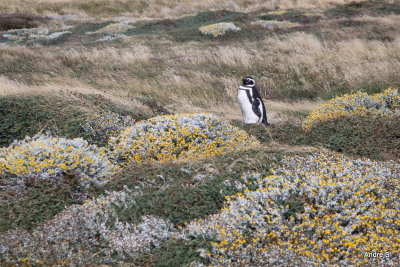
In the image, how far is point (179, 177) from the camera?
6625mm

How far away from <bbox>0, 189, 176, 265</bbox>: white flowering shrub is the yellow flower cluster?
5508mm

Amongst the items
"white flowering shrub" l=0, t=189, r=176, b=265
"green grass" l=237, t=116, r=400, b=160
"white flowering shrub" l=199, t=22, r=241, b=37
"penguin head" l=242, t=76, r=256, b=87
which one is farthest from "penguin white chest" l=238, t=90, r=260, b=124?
"white flowering shrub" l=199, t=22, r=241, b=37

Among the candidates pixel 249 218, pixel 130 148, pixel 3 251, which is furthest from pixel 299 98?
pixel 3 251

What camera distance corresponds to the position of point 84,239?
5.29 meters

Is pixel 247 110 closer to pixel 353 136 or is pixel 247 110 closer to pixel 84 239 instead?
pixel 353 136

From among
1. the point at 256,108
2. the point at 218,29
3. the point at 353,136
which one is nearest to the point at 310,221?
the point at 353,136

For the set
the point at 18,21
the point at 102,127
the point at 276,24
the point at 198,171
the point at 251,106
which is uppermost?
the point at 198,171

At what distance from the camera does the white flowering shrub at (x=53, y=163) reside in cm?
661

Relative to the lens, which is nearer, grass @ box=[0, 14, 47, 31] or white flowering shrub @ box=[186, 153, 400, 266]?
white flowering shrub @ box=[186, 153, 400, 266]

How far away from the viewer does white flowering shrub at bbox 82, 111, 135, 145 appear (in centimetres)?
930

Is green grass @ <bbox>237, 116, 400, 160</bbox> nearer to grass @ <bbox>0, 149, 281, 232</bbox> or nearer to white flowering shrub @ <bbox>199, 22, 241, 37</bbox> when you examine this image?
grass @ <bbox>0, 149, 281, 232</bbox>

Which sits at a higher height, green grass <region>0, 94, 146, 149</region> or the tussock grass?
green grass <region>0, 94, 146, 149</region>

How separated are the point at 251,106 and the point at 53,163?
557 centimetres

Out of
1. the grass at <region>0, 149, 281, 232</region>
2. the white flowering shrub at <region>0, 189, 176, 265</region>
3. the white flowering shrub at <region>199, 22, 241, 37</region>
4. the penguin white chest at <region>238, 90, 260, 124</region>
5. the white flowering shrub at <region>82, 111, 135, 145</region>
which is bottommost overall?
the white flowering shrub at <region>199, 22, 241, 37</region>
